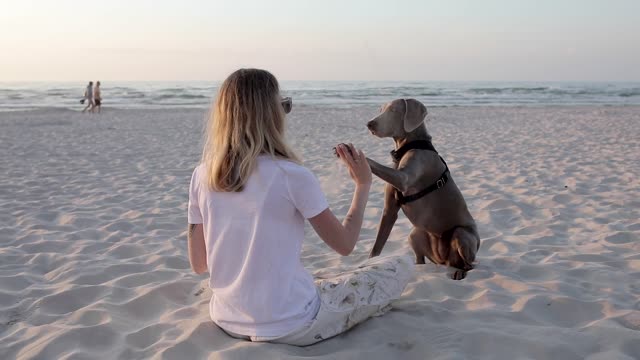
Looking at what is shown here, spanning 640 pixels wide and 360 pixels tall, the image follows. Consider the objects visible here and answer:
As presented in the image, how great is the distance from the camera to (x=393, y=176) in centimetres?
353

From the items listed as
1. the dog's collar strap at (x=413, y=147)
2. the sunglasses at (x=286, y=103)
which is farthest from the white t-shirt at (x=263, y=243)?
the dog's collar strap at (x=413, y=147)

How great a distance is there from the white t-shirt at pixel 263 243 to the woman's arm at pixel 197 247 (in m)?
0.14

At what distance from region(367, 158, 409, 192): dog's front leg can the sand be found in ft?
1.95

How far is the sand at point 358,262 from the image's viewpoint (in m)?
2.67

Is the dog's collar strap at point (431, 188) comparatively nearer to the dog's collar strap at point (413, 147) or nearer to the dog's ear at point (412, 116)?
the dog's collar strap at point (413, 147)

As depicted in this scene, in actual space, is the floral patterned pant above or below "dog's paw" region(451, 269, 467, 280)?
above

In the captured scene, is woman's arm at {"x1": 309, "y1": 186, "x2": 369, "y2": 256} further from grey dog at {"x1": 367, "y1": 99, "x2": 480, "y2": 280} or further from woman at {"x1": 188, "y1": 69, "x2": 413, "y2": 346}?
grey dog at {"x1": 367, "y1": 99, "x2": 480, "y2": 280}

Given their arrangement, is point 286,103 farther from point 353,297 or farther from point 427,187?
point 427,187

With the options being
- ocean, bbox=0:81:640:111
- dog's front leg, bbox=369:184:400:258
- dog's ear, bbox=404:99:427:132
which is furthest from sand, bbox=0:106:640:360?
ocean, bbox=0:81:640:111

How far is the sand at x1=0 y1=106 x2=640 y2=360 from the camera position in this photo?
267cm

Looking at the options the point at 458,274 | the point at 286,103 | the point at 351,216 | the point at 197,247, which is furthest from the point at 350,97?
the point at 351,216

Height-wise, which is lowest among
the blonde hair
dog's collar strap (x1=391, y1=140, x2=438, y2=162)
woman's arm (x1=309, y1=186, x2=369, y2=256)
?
woman's arm (x1=309, y1=186, x2=369, y2=256)

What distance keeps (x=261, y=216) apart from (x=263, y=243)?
117 mm

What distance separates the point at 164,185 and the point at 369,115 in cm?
1348
